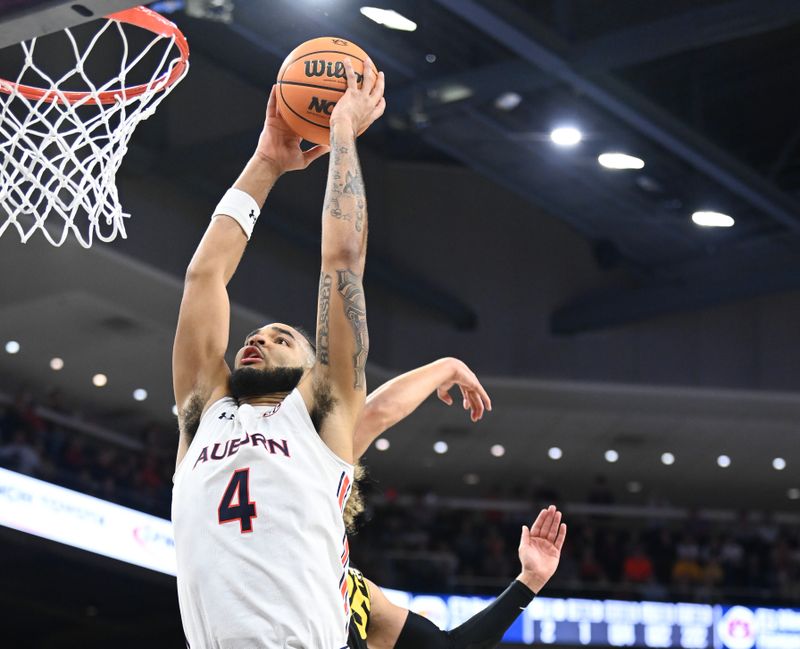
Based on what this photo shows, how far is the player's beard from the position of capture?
10.6ft

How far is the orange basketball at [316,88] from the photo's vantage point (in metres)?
3.84

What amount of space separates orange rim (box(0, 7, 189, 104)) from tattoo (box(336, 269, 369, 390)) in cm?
158

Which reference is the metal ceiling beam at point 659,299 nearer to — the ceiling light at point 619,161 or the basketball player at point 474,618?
the ceiling light at point 619,161

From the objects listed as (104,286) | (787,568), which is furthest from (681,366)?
(104,286)

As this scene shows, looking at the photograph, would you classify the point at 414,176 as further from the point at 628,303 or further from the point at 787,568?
the point at 787,568

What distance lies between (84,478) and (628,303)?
6.99 m

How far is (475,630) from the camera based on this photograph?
4363 mm

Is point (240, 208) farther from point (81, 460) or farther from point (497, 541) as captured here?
point (497, 541)

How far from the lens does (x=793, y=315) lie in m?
16.8

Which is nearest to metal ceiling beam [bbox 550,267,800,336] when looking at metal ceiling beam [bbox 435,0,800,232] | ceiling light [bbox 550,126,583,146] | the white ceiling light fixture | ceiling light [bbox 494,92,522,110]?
metal ceiling beam [bbox 435,0,800,232]

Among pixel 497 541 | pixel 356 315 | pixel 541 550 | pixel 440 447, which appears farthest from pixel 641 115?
pixel 356 315

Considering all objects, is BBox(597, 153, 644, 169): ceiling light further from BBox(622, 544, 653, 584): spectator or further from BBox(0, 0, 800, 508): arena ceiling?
BBox(622, 544, 653, 584): spectator

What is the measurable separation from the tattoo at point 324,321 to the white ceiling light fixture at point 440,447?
15.4 metres

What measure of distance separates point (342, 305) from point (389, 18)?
25.5ft
